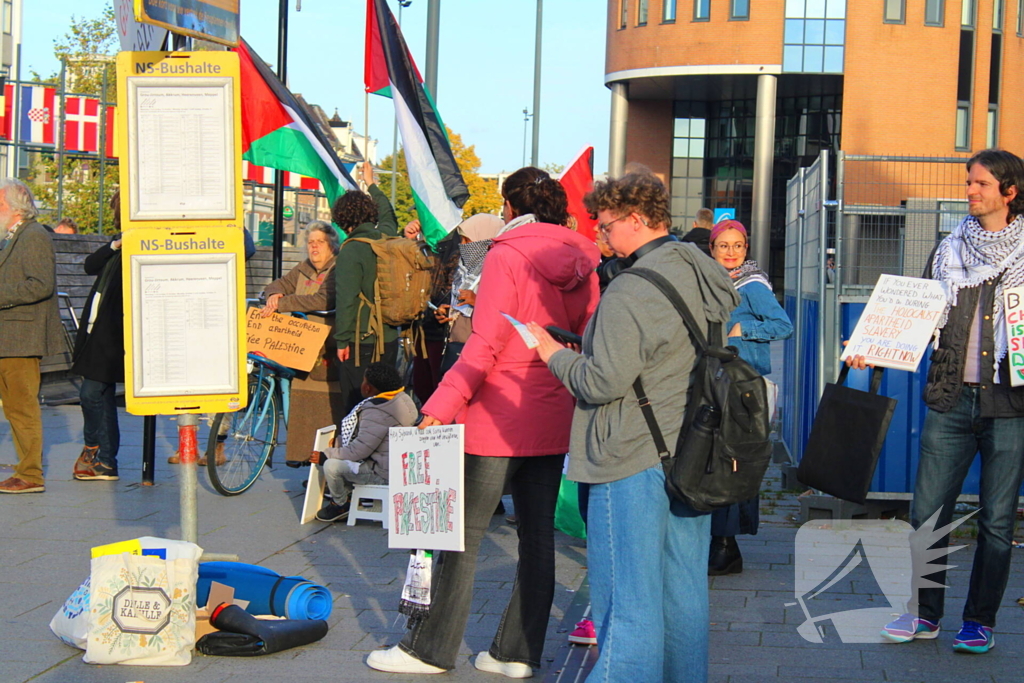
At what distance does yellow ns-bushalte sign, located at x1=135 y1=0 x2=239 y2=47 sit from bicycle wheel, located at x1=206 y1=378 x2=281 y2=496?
3939mm

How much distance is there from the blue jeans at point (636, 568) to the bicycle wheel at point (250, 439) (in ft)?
16.3

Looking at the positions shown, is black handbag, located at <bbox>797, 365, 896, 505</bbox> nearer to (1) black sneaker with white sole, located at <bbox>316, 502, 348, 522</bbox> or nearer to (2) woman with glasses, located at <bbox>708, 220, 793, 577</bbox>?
(2) woman with glasses, located at <bbox>708, 220, 793, 577</bbox>

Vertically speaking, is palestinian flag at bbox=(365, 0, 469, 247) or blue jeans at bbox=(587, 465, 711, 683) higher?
palestinian flag at bbox=(365, 0, 469, 247)

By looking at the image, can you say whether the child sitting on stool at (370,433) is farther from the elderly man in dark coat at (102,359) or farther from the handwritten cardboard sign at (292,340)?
the elderly man in dark coat at (102,359)

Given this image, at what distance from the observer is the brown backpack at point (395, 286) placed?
766 cm

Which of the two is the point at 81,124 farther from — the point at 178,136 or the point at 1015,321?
the point at 1015,321

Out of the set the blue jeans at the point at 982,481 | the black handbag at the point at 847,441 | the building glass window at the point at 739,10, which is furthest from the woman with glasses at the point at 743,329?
the building glass window at the point at 739,10

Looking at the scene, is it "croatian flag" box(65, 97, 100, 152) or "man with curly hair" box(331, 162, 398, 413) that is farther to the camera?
"croatian flag" box(65, 97, 100, 152)

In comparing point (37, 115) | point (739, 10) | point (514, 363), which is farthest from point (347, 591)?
point (739, 10)

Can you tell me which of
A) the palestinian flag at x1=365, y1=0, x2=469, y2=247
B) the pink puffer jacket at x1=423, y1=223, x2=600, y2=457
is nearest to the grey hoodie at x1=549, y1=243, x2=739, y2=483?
the pink puffer jacket at x1=423, y1=223, x2=600, y2=457

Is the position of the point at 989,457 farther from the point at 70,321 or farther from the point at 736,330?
the point at 70,321

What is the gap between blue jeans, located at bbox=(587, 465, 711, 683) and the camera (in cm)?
359

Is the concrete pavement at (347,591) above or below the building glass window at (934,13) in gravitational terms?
below

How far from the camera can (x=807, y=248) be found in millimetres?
8930
